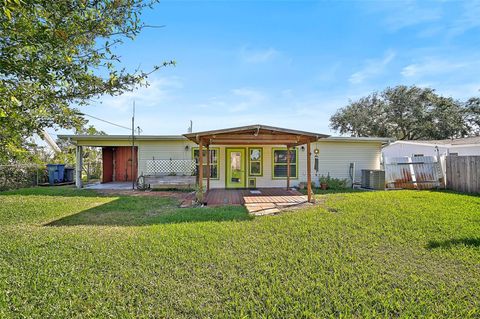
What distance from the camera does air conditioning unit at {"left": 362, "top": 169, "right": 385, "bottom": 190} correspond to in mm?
11672

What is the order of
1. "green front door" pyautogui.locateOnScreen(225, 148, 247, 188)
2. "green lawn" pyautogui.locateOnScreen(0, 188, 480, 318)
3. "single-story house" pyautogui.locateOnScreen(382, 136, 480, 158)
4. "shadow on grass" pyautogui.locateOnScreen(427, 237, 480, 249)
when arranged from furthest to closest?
1. "single-story house" pyautogui.locateOnScreen(382, 136, 480, 158)
2. "green front door" pyautogui.locateOnScreen(225, 148, 247, 188)
3. "shadow on grass" pyautogui.locateOnScreen(427, 237, 480, 249)
4. "green lawn" pyautogui.locateOnScreen(0, 188, 480, 318)

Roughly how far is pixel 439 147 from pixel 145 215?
19703 mm

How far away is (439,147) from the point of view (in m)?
17.2

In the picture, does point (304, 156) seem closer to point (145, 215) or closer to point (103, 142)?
point (145, 215)

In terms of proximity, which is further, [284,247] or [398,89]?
[398,89]

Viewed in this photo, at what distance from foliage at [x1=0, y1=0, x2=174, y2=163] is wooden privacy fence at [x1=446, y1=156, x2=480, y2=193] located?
12.7m

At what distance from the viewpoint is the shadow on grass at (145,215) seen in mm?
5895

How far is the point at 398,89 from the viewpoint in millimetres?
27484

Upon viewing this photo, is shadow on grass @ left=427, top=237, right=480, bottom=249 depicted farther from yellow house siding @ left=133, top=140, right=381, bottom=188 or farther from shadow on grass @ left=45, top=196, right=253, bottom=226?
yellow house siding @ left=133, top=140, right=381, bottom=188

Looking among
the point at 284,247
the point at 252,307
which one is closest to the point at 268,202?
the point at 284,247

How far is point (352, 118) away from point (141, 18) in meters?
30.1

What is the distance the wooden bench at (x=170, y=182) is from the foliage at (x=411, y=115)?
24.0 metres

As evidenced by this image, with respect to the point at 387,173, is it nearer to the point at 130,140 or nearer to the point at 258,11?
the point at 258,11

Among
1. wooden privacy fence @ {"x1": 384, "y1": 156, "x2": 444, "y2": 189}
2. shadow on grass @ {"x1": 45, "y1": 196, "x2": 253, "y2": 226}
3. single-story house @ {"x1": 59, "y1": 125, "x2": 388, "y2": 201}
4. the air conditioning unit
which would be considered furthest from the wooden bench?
wooden privacy fence @ {"x1": 384, "y1": 156, "x2": 444, "y2": 189}
